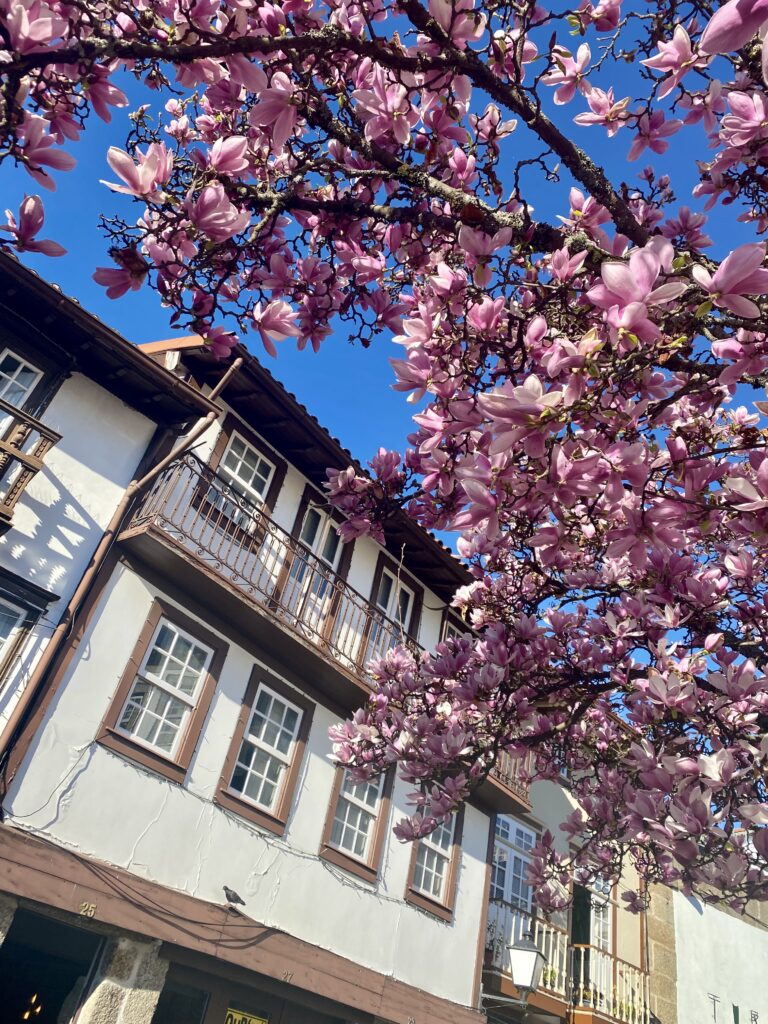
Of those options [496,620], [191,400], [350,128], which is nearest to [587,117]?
[350,128]

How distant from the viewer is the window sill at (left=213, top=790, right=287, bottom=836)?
8375mm

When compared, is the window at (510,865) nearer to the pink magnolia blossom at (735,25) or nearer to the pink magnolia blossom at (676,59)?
the pink magnolia blossom at (676,59)

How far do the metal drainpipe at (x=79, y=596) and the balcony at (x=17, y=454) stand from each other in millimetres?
988

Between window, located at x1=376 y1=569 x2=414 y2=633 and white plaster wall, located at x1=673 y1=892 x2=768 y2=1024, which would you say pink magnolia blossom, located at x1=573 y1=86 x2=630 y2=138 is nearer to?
window, located at x1=376 y1=569 x2=414 y2=633

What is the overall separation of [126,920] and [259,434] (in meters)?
6.35

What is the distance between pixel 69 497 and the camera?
25.4ft

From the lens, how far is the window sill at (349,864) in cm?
947

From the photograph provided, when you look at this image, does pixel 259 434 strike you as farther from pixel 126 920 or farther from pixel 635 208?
pixel 635 208

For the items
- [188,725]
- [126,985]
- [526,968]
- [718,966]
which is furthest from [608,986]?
[188,725]

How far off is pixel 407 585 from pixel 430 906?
5.19 meters

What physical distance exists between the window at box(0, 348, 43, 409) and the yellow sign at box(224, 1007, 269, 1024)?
7.07m

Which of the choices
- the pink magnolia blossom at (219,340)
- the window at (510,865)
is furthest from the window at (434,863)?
the pink magnolia blossom at (219,340)

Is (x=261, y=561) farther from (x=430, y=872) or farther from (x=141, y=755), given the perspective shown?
(x=430, y=872)

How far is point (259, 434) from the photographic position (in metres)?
10.7
